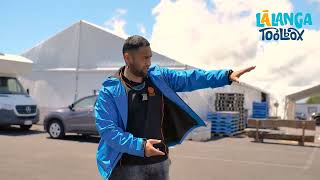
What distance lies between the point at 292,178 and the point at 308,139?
728 centimetres

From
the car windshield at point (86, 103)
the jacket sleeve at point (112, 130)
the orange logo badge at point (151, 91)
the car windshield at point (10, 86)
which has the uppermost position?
the car windshield at point (10, 86)

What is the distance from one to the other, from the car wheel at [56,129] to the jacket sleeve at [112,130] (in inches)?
493

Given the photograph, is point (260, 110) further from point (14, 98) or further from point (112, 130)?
point (112, 130)

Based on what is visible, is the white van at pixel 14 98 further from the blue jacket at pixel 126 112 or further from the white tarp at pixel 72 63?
the blue jacket at pixel 126 112

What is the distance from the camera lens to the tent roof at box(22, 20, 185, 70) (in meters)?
20.2

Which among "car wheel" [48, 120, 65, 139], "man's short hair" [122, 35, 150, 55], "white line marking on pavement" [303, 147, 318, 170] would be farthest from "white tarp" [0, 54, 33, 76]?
"man's short hair" [122, 35, 150, 55]

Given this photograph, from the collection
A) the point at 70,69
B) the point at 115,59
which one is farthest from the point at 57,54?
the point at 115,59

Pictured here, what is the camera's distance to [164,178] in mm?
3213

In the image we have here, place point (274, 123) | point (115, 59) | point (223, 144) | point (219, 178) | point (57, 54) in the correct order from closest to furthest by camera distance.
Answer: point (219, 178) → point (223, 144) → point (274, 123) → point (115, 59) → point (57, 54)

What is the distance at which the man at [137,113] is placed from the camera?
2957 millimetres

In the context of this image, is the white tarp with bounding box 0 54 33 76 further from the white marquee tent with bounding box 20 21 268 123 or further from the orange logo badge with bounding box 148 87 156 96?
the orange logo badge with bounding box 148 87 156 96

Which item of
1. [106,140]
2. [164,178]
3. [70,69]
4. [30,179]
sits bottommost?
[30,179]

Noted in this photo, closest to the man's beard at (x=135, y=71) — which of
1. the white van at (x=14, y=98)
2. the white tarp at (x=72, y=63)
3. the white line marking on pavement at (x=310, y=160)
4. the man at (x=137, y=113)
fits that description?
the man at (x=137, y=113)

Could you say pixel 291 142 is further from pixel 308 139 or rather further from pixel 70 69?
pixel 70 69
